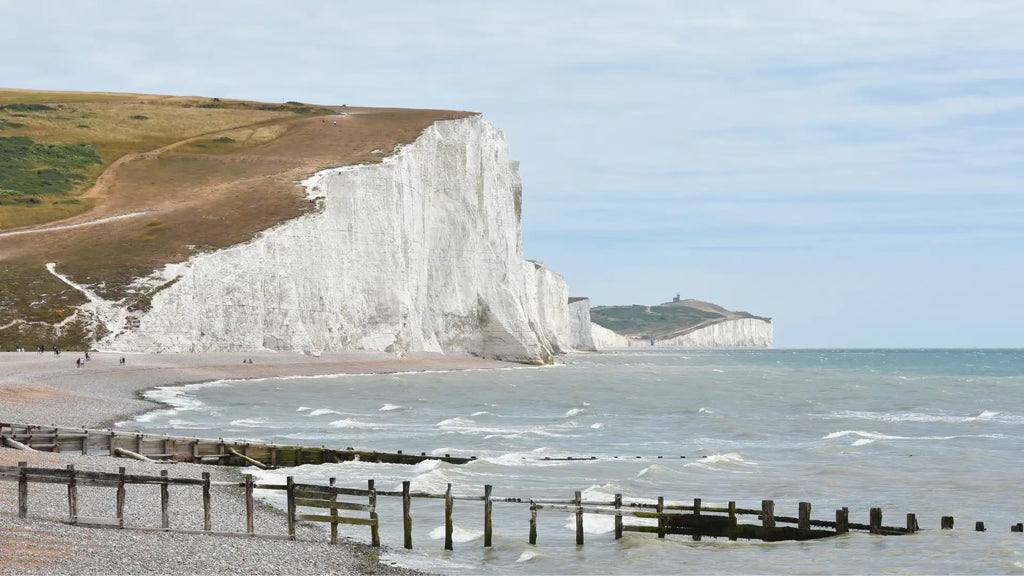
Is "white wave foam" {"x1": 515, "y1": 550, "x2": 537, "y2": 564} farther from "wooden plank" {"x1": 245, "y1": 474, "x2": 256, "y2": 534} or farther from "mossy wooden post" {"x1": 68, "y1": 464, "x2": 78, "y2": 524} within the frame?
"mossy wooden post" {"x1": 68, "y1": 464, "x2": 78, "y2": 524}

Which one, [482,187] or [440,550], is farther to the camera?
[482,187]

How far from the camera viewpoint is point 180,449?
3100 cm

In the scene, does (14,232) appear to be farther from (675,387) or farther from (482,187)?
(675,387)

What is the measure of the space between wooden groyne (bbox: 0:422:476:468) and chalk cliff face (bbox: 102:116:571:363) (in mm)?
43231

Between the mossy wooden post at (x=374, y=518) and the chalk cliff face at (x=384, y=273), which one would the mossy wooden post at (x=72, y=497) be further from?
the chalk cliff face at (x=384, y=273)

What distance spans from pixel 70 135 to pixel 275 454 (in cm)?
11184

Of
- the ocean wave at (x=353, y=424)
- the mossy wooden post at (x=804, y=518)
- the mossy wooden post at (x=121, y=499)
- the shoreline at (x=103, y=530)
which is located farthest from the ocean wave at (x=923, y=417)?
the mossy wooden post at (x=121, y=499)

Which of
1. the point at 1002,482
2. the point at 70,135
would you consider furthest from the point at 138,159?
the point at 1002,482

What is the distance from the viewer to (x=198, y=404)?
5012cm

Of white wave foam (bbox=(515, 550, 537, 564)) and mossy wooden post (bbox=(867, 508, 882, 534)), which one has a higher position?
mossy wooden post (bbox=(867, 508, 882, 534))

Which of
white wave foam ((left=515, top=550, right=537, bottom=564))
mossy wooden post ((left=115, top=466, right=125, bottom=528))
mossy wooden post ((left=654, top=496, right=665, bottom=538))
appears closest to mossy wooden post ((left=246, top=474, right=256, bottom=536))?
mossy wooden post ((left=115, top=466, right=125, bottom=528))

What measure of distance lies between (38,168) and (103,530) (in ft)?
356

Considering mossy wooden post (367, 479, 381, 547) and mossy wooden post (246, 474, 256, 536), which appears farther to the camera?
mossy wooden post (367, 479, 381, 547)

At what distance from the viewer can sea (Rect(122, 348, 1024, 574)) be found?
19.7 m
